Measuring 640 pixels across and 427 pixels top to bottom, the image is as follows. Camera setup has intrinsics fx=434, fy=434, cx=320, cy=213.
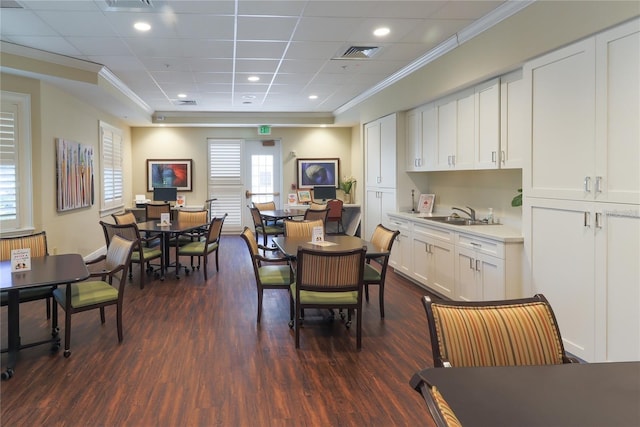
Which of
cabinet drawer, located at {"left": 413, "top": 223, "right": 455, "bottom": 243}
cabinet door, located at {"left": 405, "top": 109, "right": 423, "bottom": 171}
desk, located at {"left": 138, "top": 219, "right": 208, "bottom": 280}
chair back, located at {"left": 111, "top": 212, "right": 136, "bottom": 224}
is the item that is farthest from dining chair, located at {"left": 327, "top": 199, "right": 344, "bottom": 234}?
chair back, located at {"left": 111, "top": 212, "right": 136, "bottom": 224}

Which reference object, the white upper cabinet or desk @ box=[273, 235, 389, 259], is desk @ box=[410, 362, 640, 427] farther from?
desk @ box=[273, 235, 389, 259]

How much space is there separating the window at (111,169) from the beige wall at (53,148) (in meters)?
0.65

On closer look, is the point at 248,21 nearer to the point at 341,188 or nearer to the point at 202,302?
the point at 202,302

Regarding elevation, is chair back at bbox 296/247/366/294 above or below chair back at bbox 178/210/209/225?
below

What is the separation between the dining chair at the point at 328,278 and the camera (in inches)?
134

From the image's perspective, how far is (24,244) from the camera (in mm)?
4082

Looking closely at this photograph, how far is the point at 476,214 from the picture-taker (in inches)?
213

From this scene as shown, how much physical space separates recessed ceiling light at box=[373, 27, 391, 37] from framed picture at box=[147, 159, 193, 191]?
7064mm

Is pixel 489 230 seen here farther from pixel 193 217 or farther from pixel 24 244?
pixel 193 217

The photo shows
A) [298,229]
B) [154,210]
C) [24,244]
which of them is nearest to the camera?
[24,244]

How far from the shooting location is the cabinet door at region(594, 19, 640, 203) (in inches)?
107

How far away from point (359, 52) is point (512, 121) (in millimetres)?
2160

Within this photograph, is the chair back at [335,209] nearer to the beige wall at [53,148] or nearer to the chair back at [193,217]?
the chair back at [193,217]

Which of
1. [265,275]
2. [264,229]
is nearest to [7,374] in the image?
[265,275]
